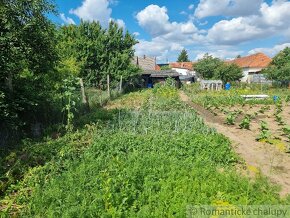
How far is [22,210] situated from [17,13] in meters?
5.05

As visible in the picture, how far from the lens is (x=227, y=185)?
4.46 metres

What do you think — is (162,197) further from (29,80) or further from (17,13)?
(29,80)

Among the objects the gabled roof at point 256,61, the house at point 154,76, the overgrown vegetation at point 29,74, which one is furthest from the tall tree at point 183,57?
the overgrown vegetation at point 29,74

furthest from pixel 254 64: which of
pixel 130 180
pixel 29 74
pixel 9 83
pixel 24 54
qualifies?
pixel 130 180

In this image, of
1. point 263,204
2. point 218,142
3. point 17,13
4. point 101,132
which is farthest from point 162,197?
point 17,13

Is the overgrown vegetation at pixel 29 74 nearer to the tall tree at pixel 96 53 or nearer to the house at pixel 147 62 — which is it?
the tall tree at pixel 96 53

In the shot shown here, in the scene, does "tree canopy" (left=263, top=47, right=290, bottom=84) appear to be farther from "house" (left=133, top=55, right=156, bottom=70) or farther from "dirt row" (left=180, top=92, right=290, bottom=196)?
"dirt row" (left=180, top=92, right=290, bottom=196)

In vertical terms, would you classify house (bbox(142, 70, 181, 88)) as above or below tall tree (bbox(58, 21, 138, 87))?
below

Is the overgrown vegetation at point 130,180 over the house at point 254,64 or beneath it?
beneath

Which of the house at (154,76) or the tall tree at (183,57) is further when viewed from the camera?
the tall tree at (183,57)

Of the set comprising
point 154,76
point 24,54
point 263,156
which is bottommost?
point 263,156

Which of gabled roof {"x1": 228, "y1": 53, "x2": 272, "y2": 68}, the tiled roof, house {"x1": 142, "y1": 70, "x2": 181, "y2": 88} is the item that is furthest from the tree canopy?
the tiled roof

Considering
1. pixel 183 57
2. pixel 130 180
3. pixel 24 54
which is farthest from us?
pixel 183 57

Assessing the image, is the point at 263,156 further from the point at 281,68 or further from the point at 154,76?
the point at 154,76
